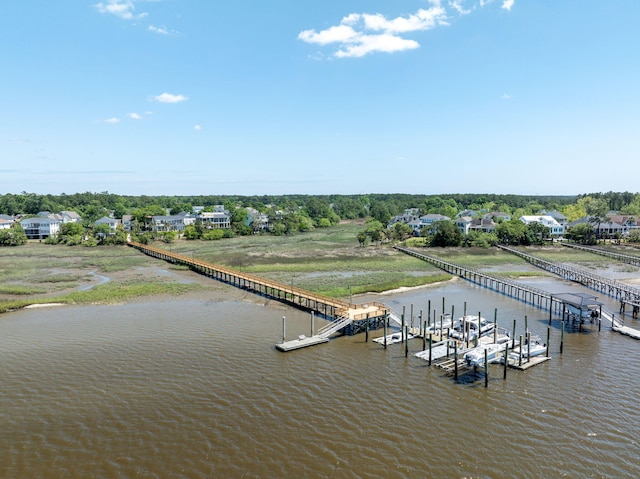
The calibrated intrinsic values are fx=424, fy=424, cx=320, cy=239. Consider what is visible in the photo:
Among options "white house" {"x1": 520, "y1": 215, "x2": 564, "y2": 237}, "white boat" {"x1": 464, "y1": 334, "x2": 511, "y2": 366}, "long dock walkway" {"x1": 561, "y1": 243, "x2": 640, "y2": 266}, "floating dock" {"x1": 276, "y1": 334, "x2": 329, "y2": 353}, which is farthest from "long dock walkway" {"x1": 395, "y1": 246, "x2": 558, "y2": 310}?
"white house" {"x1": 520, "y1": 215, "x2": 564, "y2": 237}

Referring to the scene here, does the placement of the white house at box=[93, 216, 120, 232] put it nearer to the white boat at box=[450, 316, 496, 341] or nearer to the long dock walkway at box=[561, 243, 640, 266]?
the white boat at box=[450, 316, 496, 341]

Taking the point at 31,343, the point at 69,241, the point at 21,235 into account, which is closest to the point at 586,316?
the point at 31,343

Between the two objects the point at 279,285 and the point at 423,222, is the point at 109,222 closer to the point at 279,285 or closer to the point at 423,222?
the point at 423,222

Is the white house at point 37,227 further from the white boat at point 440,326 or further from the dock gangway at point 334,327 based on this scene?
the white boat at point 440,326

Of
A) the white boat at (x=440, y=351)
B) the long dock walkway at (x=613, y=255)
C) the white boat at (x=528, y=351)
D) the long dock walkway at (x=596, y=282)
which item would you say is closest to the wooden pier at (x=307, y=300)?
the white boat at (x=440, y=351)

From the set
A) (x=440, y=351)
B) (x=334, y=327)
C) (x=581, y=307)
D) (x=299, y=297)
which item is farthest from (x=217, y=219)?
(x=581, y=307)
